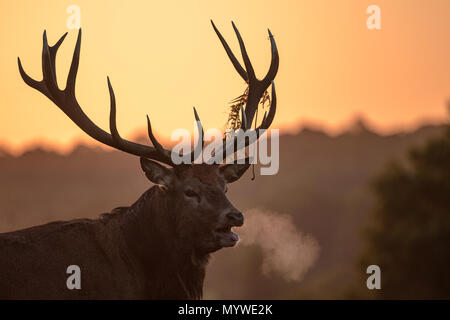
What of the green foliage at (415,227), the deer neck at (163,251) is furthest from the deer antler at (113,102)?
the green foliage at (415,227)

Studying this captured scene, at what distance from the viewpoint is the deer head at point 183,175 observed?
12.1m

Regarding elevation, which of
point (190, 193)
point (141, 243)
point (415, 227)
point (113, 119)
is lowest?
point (141, 243)

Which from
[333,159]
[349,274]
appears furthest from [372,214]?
[333,159]

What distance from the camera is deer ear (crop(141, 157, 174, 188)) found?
1253 centimetres

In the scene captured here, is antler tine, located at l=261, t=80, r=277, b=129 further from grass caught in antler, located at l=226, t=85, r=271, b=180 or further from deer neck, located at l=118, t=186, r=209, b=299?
deer neck, located at l=118, t=186, r=209, b=299

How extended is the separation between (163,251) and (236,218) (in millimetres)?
979

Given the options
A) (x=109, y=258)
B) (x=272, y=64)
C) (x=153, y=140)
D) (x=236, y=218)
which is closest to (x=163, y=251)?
(x=109, y=258)

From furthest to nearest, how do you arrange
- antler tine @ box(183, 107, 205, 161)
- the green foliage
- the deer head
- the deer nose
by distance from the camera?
the green foliage
antler tine @ box(183, 107, 205, 161)
the deer head
the deer nose

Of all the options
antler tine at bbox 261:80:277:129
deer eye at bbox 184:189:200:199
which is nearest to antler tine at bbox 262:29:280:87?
antler tine at bbox 261:80:277:129

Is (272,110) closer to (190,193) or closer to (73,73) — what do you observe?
(190,193)

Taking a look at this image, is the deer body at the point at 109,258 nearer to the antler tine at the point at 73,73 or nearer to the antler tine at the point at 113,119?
the antler tine at the point at 113,119

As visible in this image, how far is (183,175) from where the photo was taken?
1253 centimetres

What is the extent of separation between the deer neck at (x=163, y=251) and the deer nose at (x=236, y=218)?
634mm
